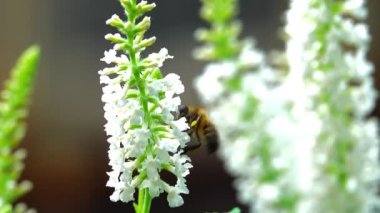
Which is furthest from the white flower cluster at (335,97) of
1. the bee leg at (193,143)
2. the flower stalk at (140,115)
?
the flower stalk at (140,115)

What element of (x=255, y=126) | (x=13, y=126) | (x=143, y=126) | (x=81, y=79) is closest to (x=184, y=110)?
(x=13, y=126)

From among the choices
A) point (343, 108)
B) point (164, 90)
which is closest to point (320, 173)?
point (343, 108)

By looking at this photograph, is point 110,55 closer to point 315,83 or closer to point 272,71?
point 315,83

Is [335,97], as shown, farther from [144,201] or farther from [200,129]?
[144,201]

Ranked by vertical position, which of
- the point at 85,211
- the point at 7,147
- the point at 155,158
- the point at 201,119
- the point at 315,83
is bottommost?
the point at 155,158

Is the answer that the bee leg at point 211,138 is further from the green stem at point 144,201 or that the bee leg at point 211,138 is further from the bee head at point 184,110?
the green stem at point 144,201

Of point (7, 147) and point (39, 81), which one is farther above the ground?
point (39, 81)
